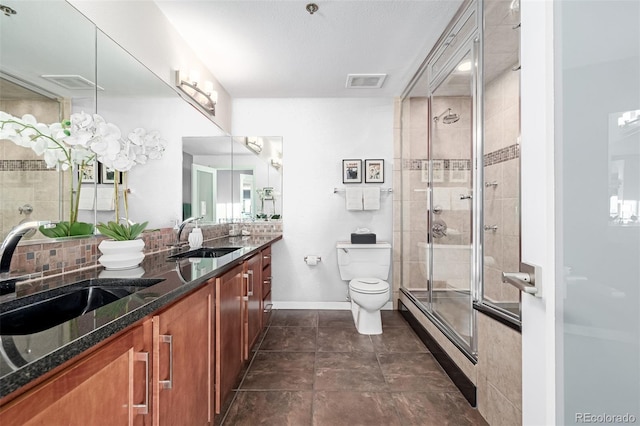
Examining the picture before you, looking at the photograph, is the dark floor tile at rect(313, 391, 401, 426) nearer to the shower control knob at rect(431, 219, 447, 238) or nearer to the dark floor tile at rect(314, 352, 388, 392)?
the dark floor tile at rect(314, 352, 388, 392)

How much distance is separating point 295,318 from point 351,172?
5.57 feet

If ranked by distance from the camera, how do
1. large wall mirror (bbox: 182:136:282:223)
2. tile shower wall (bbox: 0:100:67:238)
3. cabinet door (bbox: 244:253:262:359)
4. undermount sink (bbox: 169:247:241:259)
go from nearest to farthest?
1. tile shower wall (bbox: 0:100:67:238)
2. cabinet door (bbox: 244:253:262:359)
3. undermount sink (bbox: 169:247:241:259)
4. large wall mirror (bbox: 182:136:282:223)

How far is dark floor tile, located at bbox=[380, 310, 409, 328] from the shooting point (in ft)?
9.62

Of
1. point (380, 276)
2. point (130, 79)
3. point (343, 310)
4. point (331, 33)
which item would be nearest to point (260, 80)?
point (331, 33)

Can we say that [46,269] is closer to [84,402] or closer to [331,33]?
[84,402]

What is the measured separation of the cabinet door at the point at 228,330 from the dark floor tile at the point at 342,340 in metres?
0.82

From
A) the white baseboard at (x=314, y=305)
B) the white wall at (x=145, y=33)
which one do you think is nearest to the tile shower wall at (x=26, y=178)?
the white wall at (x=145, y=33)

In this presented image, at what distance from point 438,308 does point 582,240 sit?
6.79 ft

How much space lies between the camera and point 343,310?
11.0 feet

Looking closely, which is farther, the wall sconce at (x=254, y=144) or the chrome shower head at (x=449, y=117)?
the wall sconce at (x=254, y=144)

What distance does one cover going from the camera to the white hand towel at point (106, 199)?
1.48 m

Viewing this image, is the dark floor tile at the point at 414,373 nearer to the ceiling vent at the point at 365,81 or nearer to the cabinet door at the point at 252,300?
the cabinet door at the point at 252,300

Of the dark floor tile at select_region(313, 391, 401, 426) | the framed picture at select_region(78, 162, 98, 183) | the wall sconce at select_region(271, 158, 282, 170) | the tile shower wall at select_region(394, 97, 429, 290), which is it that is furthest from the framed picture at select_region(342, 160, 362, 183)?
the framed picture at select_region(78, 162, 98, 183)

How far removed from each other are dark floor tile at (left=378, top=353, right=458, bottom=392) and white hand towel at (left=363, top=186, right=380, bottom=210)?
152 centimetres
